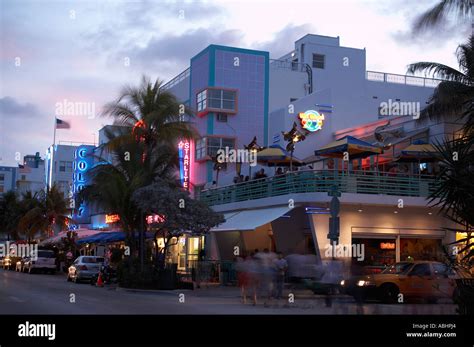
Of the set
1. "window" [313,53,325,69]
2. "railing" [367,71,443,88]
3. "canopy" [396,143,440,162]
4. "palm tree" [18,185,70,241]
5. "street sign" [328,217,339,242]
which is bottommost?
"street sign" [328,217,339,242]

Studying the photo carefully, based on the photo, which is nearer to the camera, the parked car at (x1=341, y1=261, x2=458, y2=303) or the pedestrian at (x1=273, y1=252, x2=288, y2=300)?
the parked car at (x1=341, y1=261, x2=458, y2=303)

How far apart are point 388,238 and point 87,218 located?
4487 cm

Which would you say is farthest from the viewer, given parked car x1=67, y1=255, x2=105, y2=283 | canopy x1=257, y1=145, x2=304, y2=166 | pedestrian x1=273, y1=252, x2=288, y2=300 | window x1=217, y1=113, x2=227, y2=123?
window x1=217, y1=113, x2=227, y2=123

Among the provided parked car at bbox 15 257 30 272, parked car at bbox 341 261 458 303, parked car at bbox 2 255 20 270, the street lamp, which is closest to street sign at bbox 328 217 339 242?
parked car at bbox 341 261 458 303

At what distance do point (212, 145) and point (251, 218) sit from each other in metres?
12.2

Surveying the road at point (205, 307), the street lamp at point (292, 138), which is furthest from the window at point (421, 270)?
the street lamp at point (292, 138)

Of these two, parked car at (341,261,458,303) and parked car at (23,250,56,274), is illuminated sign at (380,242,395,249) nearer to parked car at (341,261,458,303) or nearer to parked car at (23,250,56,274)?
parked car at (341,261,458,303)

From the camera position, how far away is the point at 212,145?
42.0 meters

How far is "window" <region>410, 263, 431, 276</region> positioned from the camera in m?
21.7

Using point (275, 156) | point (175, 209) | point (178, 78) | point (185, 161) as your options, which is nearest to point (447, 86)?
point (275, 156)

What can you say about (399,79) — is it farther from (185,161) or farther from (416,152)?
(416,152)
